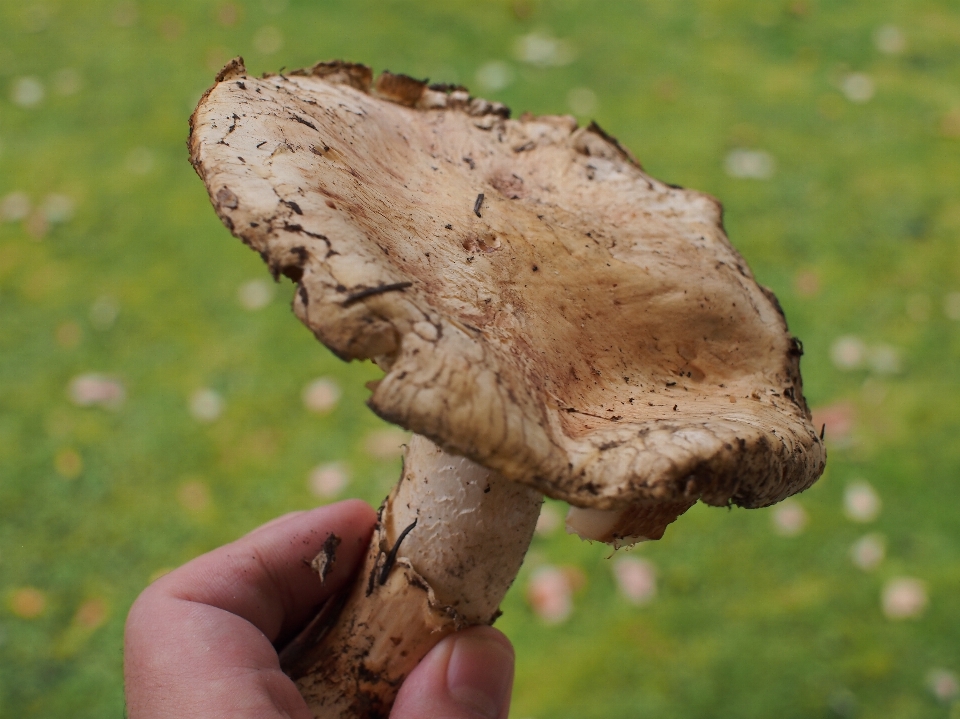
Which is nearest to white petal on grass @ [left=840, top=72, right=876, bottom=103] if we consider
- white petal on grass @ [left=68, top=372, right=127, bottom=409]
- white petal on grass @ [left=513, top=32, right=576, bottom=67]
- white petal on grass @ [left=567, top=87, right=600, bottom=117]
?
white petal on grass @ [left=567, top=87, right=600, bottom=117]

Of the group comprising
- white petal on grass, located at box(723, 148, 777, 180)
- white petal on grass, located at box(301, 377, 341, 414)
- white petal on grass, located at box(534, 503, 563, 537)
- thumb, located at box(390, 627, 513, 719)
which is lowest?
white petal on grass, located at box(534, 503, 563, 537)

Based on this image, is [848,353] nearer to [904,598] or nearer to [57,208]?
[904,598]

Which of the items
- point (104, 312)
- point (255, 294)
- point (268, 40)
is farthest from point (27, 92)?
point (255, 294)

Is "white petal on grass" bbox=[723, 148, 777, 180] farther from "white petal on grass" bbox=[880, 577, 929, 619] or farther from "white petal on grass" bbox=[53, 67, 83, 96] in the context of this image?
"white petal on grass" bbox=[53, 67, 83, 96]

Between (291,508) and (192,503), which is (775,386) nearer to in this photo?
(291,508)

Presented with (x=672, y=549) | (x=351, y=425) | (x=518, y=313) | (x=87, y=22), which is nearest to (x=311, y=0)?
(x=87, y=22)

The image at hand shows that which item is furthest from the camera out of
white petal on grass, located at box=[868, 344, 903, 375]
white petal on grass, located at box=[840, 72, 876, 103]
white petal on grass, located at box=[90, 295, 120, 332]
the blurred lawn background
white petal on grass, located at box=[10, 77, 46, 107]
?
white petal on grass, located at box=[10, 77, 46, 107]

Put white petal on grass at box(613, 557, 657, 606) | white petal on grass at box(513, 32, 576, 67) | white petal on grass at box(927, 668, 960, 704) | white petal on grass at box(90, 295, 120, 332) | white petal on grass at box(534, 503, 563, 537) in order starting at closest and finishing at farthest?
white petal on grass at box(927, 668, 960, 704) < white petal on grass at box(613, 557, 657, 606) < white petal on grass at box(534, 503, 563, 537) < white petal on grass at box(90, 295, 120, 332) < white petal on grass at box(513, 32, 576, 67)
